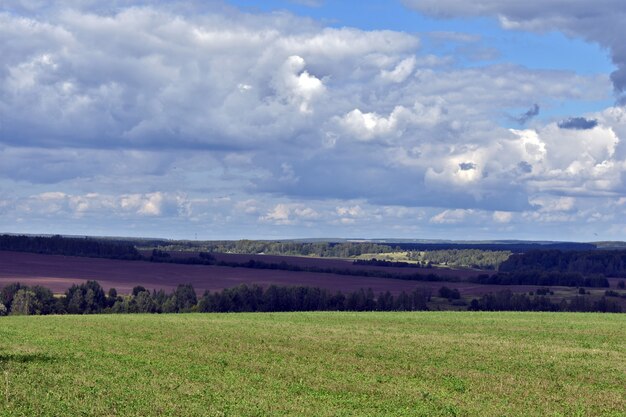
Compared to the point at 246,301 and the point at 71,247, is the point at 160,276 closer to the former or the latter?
the point at 246,301

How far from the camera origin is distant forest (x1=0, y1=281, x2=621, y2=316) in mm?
110062

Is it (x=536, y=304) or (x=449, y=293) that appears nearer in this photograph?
(x=536, y=304)

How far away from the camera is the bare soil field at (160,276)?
12325 cm

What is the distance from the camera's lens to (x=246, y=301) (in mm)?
118438

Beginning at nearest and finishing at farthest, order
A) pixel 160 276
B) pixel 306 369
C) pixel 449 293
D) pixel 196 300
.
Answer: pixel 306 369 < pixel 196 300 < pixel 449 293 < pixel 160 276

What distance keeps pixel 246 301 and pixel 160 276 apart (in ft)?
80.5

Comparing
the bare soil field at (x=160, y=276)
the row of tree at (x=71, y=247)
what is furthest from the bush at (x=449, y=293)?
the row of tree at (x=71, y=247)

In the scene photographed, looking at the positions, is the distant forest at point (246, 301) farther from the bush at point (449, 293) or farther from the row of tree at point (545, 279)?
the row of tree at point (545, 279)

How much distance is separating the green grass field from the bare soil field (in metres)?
55.2

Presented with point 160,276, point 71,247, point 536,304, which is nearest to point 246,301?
point 160,276

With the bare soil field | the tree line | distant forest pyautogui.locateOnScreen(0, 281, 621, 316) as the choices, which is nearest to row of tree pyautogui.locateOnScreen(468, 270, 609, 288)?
the bare soil field

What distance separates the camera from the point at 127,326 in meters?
64.5

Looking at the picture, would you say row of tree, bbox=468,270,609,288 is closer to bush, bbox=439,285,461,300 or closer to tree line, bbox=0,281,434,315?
bush, bbox=439,285,461,300

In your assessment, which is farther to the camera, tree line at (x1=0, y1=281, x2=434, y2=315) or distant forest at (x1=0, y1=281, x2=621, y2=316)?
distant forest at (x1=0, y1=281, x2=621, y2=316)
